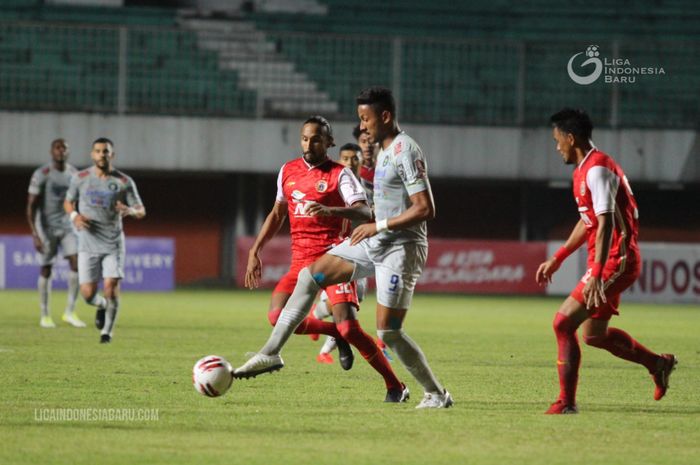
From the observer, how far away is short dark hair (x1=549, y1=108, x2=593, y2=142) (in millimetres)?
8062

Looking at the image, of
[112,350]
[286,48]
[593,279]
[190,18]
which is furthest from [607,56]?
[593,279]

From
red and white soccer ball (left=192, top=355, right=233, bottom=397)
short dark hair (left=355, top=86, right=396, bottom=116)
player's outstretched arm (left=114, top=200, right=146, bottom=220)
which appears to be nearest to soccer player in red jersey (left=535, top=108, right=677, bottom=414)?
short dark hair (left=355, top=86, right=396, bottom=116)

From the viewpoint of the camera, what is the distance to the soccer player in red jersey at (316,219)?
9.03m

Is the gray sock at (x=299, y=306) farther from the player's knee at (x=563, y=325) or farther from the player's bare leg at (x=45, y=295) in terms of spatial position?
the player's bare leg at (x=45, y=295)

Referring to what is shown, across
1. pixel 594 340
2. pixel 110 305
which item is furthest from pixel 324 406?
pixel 110 305

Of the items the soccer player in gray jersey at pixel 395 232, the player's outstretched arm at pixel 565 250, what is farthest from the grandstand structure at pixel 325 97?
the soccer player in gray jersey at pixel 395 232

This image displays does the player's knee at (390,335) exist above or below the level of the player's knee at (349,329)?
above

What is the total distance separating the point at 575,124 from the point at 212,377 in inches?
112

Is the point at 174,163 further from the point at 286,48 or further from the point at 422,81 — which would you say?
the point at 422,81

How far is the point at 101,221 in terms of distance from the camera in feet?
46.5

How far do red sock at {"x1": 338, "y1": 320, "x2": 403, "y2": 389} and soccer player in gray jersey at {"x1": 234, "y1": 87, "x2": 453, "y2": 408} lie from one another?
1.52ft

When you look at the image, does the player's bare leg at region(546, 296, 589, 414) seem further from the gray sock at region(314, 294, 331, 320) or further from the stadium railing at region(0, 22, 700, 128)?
the stadium railing at region(0, 22, 700, 128)

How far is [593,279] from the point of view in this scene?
7805 millimetres

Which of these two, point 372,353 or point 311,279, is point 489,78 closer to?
point 372,353
